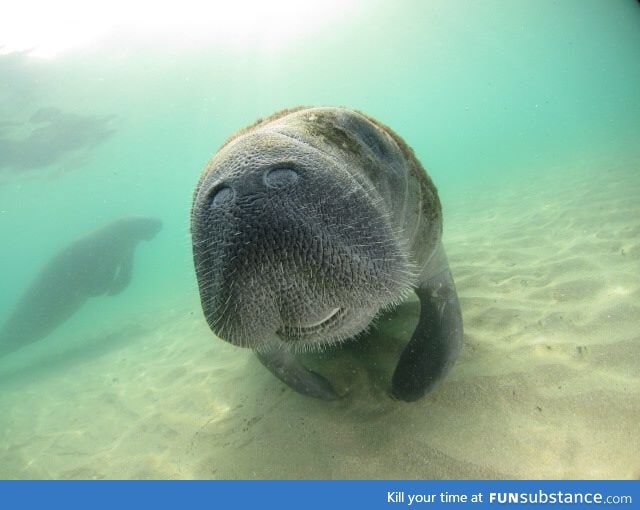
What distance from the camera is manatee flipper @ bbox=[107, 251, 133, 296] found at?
1404 cm

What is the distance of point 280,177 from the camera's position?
1.41 meters

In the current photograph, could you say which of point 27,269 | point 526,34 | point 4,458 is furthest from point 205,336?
point 27,269

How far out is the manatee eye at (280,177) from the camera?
1.38 metres

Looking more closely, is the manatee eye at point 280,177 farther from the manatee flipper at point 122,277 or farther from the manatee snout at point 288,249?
the manatee flipper at point 122,277

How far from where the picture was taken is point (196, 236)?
5.06 feet

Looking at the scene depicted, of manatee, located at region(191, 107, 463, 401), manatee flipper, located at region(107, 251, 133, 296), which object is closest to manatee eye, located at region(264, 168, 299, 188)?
manatee, located at region(191, 107, 463, 401)

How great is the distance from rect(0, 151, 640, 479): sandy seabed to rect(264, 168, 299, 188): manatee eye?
71.4 inches

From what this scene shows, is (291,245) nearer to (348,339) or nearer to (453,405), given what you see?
(453,405)

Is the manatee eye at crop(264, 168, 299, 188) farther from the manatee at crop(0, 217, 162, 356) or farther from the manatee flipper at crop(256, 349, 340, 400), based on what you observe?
the manatee at crop(0, 217, 162, 356)

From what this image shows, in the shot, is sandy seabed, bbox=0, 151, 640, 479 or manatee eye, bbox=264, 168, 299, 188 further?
sandy seabed, bbox=0, 151, 640, 479

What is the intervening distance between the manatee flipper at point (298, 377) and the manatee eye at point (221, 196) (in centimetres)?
176

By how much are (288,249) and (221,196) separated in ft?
1.03

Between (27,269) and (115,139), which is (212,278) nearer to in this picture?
(115,139)

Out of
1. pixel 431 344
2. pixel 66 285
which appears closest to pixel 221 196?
pixel 431 344
